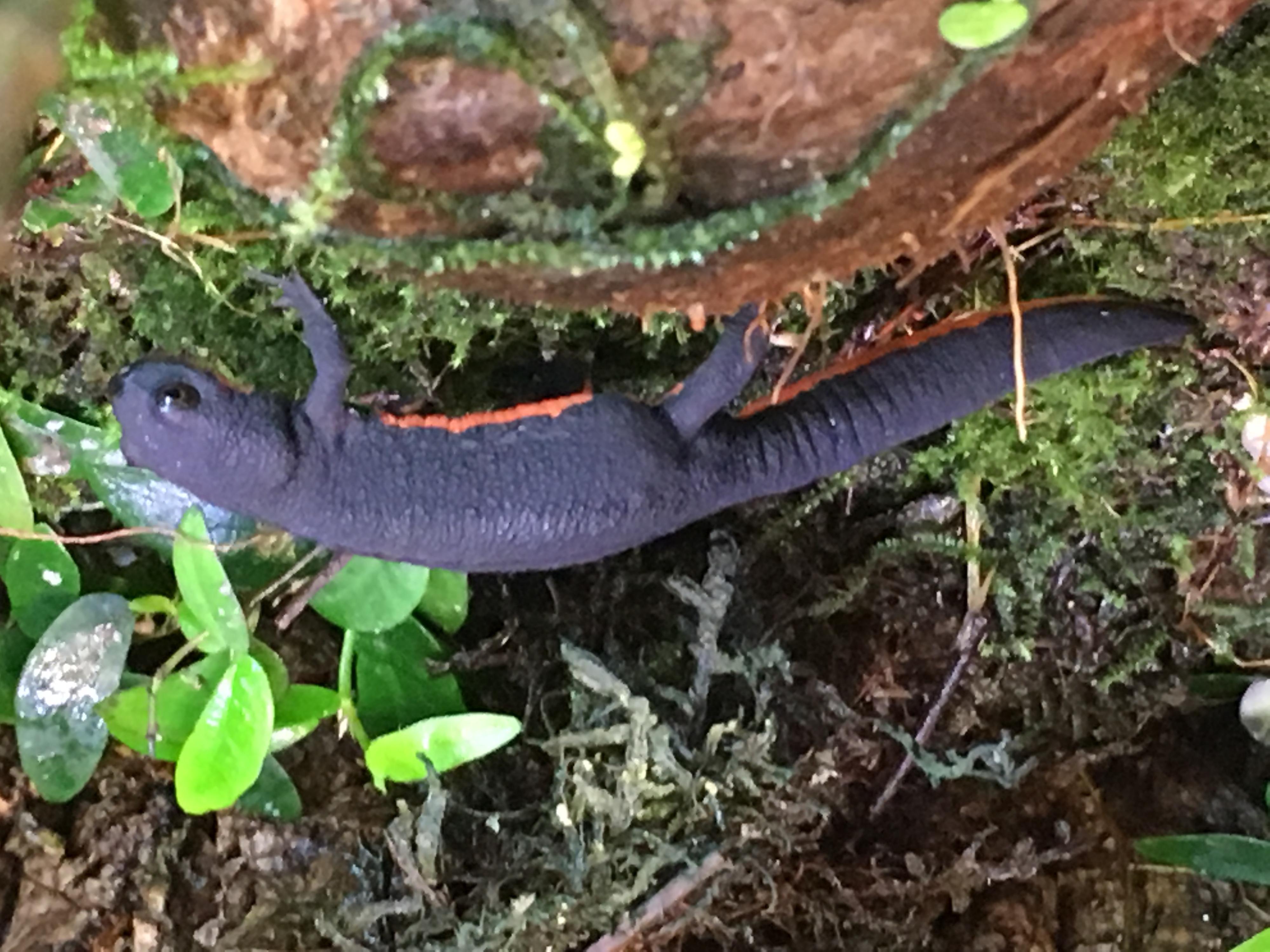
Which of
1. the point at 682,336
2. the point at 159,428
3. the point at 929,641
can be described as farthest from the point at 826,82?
the point at 929,641

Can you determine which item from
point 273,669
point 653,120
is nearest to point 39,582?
point 273,669

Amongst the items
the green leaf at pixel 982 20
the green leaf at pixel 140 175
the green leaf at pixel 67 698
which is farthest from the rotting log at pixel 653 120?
the green leaf at pixel 67 698

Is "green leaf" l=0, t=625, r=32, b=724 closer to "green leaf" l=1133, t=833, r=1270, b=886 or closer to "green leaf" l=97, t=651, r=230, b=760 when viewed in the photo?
"green leaf" l=97, t=651, r=230, b=760

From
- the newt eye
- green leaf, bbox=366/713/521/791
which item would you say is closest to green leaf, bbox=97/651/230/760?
green leaf, bbox=366/713/521/791

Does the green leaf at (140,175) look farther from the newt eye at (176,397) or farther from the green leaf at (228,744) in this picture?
the green leaf at (228,744)

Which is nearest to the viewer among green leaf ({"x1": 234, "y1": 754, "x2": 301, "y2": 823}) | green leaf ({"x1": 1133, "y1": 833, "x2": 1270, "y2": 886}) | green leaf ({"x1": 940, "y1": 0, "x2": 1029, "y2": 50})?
green leaf ({"x1": 940, "y1": 0, "x2": 1029, "y2": 50})

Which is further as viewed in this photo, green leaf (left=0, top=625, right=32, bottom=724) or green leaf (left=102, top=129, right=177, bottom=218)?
green leaf (left=0, top=625, right=32, bottom=724)
